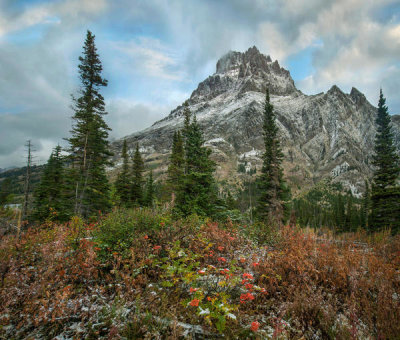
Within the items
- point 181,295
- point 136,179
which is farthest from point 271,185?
point 136,179

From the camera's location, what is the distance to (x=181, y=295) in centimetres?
402

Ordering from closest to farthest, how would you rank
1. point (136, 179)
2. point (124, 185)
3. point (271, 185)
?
point (271, 185), point (124, 185), point (136, 179)

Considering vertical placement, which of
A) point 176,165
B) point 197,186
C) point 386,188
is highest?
point 176,165

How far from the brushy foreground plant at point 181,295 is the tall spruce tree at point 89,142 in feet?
46.1

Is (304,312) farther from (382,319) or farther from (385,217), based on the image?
(385,217)

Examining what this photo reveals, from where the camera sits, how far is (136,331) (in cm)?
293

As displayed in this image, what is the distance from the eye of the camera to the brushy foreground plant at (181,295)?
3.00 metres

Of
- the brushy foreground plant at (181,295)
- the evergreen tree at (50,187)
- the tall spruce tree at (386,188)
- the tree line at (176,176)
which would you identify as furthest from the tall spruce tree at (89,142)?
the tall spruce tree at (386,188)

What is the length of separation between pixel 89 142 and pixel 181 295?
1881 centimetres

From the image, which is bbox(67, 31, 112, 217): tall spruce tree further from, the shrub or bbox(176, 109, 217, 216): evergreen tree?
the shrub

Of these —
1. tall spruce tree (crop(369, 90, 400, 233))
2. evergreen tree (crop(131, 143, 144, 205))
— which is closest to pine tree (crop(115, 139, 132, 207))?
evergreen tree (crop(131, 143, 144, 205))

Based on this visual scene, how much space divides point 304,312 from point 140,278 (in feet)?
10.8

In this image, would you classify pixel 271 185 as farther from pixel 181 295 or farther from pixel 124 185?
pixel 124 185

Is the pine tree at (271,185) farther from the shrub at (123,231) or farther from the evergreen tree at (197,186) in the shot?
the shrub at (123,231)
